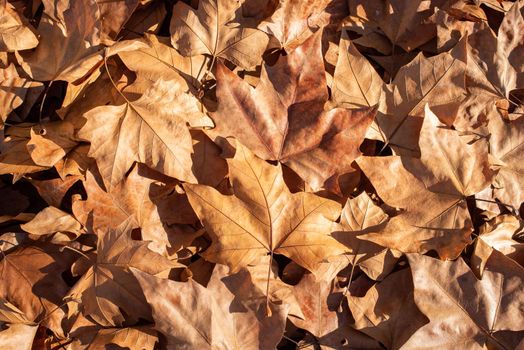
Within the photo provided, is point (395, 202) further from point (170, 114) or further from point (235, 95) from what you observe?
point (170, 114)

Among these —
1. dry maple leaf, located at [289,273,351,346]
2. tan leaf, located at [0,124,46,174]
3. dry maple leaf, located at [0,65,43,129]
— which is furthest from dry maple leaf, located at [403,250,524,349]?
dry maple leaf, located at [0,65,43,129]

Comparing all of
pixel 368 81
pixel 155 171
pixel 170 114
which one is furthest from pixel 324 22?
pixel 155 171

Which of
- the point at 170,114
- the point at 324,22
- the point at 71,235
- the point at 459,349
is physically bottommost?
the point at 459,349

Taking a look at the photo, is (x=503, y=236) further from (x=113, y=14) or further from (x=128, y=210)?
(x=113, y=14)

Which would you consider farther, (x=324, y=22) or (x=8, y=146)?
(x=324, y=22)

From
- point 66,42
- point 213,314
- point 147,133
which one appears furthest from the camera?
point 66,42

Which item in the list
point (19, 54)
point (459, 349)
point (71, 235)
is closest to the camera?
point (459, 349)

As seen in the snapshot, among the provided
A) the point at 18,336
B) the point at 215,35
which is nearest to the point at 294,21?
the point at 215,35

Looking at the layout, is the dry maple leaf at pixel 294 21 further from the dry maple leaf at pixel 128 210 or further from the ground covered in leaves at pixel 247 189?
the dry maple leaf at pixel 128 210

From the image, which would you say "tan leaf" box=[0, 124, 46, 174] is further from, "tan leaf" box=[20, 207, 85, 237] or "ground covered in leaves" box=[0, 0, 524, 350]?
"tan leaf" box=[20, 207, 85, 237]
